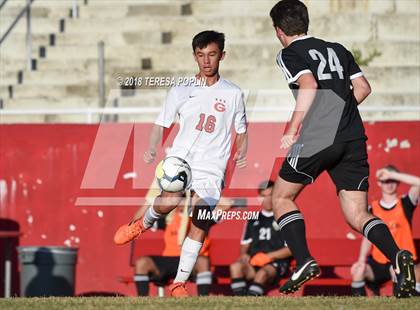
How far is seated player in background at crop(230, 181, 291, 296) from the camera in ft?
45.2

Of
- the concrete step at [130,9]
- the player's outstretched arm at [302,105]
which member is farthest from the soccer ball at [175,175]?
the concrete step at [130,9]

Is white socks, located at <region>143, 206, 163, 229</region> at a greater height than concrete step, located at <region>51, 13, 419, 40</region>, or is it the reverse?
concrete step, located at <region>51, 13, 419, 40</region>

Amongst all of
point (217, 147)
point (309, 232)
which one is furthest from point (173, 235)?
point (217, 147)

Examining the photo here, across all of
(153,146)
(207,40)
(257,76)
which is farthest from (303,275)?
(257,76)

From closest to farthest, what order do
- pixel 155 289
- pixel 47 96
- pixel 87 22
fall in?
pixel 155 289, pixel 47 96, pixel 87 22

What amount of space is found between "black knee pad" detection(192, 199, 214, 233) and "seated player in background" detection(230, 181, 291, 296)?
321 centimetres

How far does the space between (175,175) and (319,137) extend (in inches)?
71.5

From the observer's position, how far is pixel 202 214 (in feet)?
34.3

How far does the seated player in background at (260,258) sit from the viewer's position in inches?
542

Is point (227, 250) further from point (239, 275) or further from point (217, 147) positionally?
point (217, 147)

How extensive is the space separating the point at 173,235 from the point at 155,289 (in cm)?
86

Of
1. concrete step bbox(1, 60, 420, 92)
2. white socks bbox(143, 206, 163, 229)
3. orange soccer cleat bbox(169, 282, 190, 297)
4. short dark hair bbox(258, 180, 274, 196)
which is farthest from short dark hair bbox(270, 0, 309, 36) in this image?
concrete step bbox(1, 60, 420, 92)

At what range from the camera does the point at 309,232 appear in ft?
47.7

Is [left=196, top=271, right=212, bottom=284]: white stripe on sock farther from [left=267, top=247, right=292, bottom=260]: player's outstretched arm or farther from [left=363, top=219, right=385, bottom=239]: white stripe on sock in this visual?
[left=363, top=219, right=385, bottom=239]: white stripe on sock
